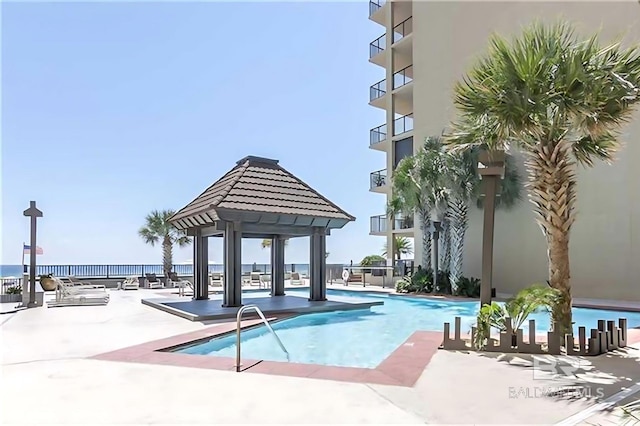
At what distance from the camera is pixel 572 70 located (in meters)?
6.88

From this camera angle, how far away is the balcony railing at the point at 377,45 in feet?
95.5

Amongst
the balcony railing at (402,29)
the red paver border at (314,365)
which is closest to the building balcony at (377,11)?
the balcony railing at (402,29)

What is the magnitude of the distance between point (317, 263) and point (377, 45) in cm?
1935

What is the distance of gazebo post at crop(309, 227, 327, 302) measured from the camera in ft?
48.1

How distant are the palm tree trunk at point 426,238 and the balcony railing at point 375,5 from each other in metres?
15.7

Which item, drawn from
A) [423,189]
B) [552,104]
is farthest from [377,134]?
[552,104]

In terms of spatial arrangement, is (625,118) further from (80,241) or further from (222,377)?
(80,241)

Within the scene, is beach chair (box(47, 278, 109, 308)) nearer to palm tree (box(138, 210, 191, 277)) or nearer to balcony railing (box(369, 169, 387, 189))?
palm tree (box(138, 210, 191, 277))

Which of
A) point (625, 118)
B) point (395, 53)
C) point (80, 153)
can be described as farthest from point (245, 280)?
point (625, 118)

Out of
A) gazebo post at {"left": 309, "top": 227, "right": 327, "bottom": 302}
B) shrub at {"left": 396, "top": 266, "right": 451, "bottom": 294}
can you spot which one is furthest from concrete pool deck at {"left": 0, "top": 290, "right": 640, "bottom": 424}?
shrub at {"left": 396, "top": 266, "right": 451, "bottom": 294}

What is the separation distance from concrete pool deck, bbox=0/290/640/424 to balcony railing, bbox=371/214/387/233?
2082 centimetres

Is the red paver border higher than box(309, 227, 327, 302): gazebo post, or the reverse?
box(309, 227, 327, 302): gazebo post

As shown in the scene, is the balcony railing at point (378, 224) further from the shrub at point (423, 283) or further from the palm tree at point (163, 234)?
the palm tree at point (163, 234)

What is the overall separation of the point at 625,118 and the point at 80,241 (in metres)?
39.1
